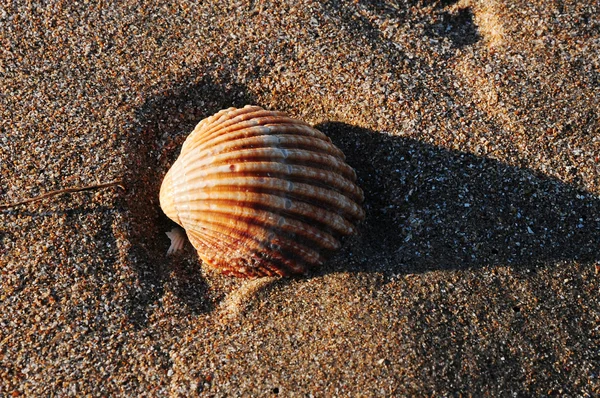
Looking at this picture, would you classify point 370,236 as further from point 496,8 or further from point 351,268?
point 496,8

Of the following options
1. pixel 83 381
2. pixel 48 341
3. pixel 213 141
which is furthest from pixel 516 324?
pixel 48 341

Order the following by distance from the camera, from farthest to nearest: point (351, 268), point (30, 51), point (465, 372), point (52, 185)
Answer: point (30, 51) → point (52, 185) → point (351, 268) → point (465, 372)

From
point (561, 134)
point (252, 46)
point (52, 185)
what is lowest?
point (52, 185)

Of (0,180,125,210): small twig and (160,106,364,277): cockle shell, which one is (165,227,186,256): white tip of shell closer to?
(160,106,364,277): cockle shell

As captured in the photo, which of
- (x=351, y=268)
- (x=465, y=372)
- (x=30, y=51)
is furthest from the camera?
(x=30, y=51)

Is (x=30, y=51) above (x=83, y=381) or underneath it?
above

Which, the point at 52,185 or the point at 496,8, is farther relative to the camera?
the point at 496,8

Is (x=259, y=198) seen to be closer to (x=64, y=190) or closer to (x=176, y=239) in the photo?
(x=176, y=239)
